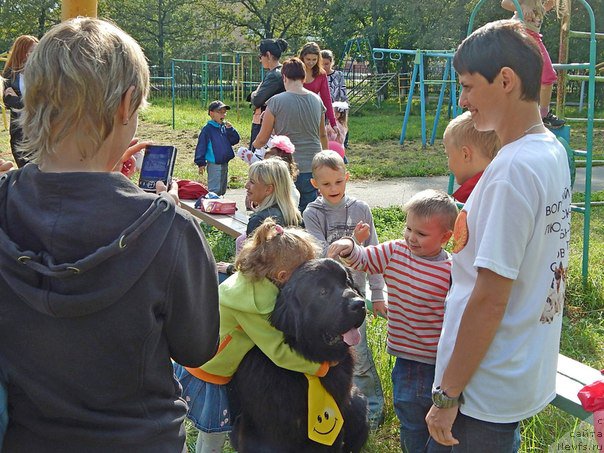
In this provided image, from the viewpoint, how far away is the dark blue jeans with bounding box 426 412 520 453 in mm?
2021

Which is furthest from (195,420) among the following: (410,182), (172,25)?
(172,25)

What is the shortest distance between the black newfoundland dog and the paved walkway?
615 cm

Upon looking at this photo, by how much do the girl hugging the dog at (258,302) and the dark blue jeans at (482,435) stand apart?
0.76m

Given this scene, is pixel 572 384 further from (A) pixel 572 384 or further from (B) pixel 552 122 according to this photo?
(B) pixel 552 122

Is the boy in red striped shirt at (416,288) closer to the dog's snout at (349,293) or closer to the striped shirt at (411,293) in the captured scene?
the striped shirt at (411,293)

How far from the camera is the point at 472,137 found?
2.66m

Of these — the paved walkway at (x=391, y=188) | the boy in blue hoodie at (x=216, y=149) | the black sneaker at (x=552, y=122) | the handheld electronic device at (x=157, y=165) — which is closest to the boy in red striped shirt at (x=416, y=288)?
the handheld electronic device at (x=157, y=165)

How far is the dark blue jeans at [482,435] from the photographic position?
6.63 ft

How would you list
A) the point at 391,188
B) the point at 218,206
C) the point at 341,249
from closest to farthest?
the point at 341,249, the point at 218,206, the point at 391,188

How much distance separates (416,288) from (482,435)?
0.95 m

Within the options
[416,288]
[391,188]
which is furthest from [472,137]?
[391,188]

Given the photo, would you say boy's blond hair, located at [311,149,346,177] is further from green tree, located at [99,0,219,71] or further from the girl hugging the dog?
green tree, located at [99,0,219,71]

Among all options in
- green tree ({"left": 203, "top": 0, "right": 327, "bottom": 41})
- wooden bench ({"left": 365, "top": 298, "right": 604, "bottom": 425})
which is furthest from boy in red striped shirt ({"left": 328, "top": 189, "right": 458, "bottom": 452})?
green tree ({"left": 203, "top": 0, "right": 327, "bottom": 41})

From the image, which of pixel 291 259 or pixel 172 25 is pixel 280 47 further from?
pixel 172 25
